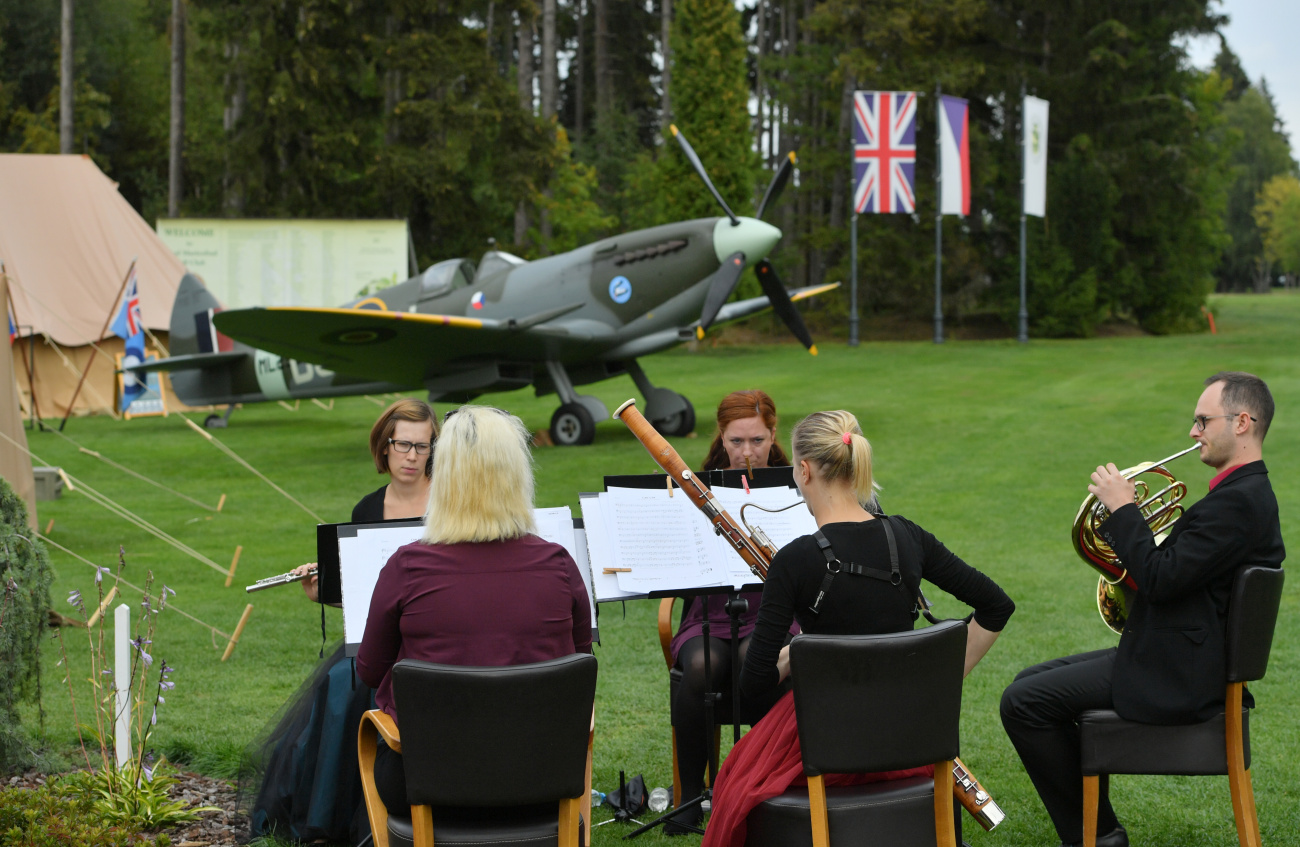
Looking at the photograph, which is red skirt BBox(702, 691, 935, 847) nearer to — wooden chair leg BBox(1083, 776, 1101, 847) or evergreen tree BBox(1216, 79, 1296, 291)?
wooden chair leg BBox(1083, 776, 1101, 847)

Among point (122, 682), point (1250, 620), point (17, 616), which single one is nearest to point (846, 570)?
point (1250, 620)

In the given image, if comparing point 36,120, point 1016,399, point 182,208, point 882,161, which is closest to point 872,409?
point 1016,399

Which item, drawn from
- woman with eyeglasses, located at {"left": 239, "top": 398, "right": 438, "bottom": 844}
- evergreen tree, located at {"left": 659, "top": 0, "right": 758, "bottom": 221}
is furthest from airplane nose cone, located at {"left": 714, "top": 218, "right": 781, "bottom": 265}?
evergreen tree, located at {"left": 659, "top": 0, "right": 758, "bottom": 221}

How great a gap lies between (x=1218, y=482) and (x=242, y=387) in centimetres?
1514

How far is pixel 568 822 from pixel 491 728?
34cm

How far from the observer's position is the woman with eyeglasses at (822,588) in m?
2.91

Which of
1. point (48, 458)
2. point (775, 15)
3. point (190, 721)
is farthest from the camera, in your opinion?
point (775, 15)

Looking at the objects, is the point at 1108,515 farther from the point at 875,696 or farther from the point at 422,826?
the point at 422,826

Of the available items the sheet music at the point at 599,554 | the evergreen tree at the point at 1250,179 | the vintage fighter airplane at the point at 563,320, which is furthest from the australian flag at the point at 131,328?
the evergreen tree at the point at 1250,179

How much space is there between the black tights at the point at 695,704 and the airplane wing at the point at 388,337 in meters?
9.16

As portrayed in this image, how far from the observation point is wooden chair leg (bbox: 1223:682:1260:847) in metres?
3.31

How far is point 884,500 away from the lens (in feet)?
35.8

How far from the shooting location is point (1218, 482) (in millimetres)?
3340

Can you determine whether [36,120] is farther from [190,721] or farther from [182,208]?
[190,721]
